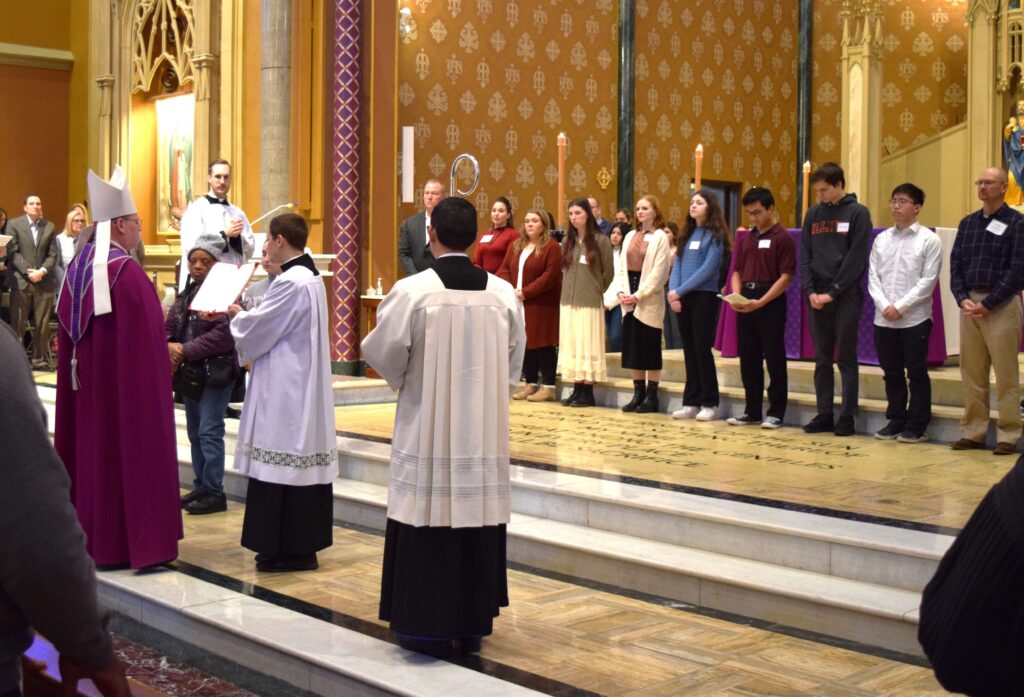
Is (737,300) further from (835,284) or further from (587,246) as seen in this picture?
(587,246)

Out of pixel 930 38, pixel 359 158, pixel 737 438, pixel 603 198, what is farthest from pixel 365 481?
pixel 930 38

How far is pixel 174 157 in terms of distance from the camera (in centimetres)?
1203

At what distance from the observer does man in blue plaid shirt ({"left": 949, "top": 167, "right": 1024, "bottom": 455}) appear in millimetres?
6215

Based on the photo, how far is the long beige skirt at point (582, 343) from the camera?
865 cm

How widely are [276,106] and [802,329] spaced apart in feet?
15.9

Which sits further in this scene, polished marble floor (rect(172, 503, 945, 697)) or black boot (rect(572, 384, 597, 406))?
black boot (rect(572, 384, 597, 406))

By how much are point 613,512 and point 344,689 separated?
1.82m

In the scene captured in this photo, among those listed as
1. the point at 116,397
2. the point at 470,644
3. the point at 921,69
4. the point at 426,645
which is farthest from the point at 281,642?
the point at 921,69

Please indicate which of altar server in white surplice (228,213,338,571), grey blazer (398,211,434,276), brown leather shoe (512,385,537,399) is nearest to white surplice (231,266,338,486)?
altar server in white surplice (228,213,338,571)

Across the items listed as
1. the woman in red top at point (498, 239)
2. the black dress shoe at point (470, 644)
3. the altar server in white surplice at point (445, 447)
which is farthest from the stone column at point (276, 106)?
the black dress shoe at point (470, 644)

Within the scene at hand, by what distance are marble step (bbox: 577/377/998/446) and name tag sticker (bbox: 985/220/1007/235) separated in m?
1.13

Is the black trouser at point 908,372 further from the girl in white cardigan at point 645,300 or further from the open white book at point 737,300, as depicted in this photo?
the girl in white cardigan at point 645,300

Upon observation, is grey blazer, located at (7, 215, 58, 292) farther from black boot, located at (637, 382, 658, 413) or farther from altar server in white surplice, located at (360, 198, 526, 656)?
altar server in white surplice, located at (360, 198, 526, 656)

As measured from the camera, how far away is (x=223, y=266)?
5238 millimetres
